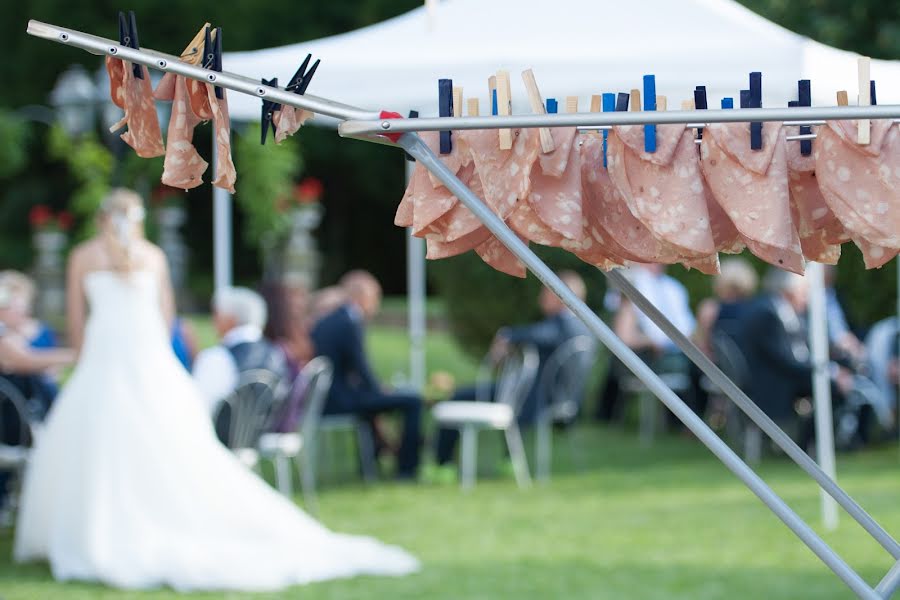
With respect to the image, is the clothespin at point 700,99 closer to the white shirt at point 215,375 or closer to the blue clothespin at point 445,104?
the blue clothespin at point 445,104

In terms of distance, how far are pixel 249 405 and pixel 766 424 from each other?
4.66 metres

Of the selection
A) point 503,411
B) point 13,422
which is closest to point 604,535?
point 503,411

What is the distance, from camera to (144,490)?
6.01 m

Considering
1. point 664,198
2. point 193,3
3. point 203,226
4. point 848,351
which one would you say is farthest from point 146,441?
point 203,226

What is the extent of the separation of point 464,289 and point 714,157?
1138 cm

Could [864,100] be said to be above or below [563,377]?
above

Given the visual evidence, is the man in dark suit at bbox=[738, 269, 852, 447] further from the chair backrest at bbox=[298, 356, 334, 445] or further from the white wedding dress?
the white wedding dress

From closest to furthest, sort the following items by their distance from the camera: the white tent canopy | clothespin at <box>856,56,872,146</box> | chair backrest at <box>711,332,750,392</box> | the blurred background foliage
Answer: clothespin at <box>856,56,872,146</box>
the white tent canopy
chair backrest at <box>711,332,750,392</box>
the blurred background foliage

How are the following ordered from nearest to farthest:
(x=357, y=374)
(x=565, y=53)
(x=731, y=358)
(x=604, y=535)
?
(x=565, y=53) → (x=604, y=535) → (x=357, y=374) → (x=731, y=358)

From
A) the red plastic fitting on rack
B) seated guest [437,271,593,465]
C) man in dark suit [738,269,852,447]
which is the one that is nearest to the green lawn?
seated guest [437,271,593,465]

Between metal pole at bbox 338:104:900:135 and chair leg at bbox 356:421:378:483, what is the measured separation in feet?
22.0

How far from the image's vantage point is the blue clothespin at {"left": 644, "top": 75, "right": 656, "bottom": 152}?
2143 millimetres

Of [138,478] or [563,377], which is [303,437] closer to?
[138,478]

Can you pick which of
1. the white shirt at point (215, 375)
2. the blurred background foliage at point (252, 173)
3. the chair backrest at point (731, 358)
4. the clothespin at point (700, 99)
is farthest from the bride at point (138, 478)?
the blurred background foliage at point (252, 173)
